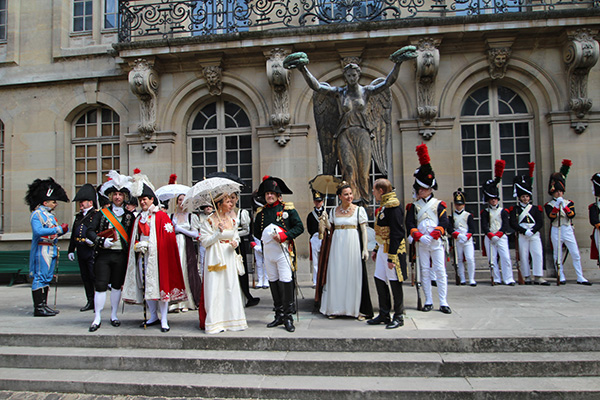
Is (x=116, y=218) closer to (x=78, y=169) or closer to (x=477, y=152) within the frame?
(x=78, y=169)

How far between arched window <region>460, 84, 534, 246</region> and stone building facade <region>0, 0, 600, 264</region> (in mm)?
33

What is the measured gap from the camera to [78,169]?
1320cm

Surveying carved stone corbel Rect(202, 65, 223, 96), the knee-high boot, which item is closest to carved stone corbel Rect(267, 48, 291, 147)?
carved stone corbel Rect(202, 65, 223, 96)

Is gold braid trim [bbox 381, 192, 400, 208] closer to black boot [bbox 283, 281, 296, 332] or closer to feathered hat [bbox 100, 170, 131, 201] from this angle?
black boot [bbox 283, 281, 296, 332]

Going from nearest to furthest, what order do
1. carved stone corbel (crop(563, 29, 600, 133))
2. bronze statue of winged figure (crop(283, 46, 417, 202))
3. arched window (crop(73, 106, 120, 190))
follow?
1. bronze statue of winged figure (crop(283, 46, 417, 202))
2. carved stone corbel (crop(563, 29, 600, 133))
3. arched window (crop(73, 106, 120, 190))

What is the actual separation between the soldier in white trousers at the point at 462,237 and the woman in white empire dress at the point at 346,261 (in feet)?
13.4

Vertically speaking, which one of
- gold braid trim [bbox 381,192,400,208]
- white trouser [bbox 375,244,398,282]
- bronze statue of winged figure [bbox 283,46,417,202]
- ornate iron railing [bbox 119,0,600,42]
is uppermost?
ornate iron railing [bbox 119,0,600,42]

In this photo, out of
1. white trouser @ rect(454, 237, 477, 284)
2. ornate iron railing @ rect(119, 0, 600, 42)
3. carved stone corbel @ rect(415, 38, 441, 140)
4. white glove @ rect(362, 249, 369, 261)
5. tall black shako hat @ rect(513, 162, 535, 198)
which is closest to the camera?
white glove @ rect(362, 249, 369, 261)

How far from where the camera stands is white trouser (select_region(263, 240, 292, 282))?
6.05m

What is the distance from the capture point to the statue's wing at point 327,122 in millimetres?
7395

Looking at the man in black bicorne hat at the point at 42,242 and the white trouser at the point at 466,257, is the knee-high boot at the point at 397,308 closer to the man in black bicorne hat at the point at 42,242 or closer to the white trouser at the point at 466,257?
the white trouser at the point at 466,257

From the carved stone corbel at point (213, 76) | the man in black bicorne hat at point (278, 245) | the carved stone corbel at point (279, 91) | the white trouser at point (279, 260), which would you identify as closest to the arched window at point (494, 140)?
the carved stone corbel at point (279, 91)

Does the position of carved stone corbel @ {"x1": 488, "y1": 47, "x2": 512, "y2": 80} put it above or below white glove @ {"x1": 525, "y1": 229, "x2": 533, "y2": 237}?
above

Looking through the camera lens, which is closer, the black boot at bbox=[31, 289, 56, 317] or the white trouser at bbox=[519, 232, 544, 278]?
the black boot at bbox=[31, 289, 56, 317]
